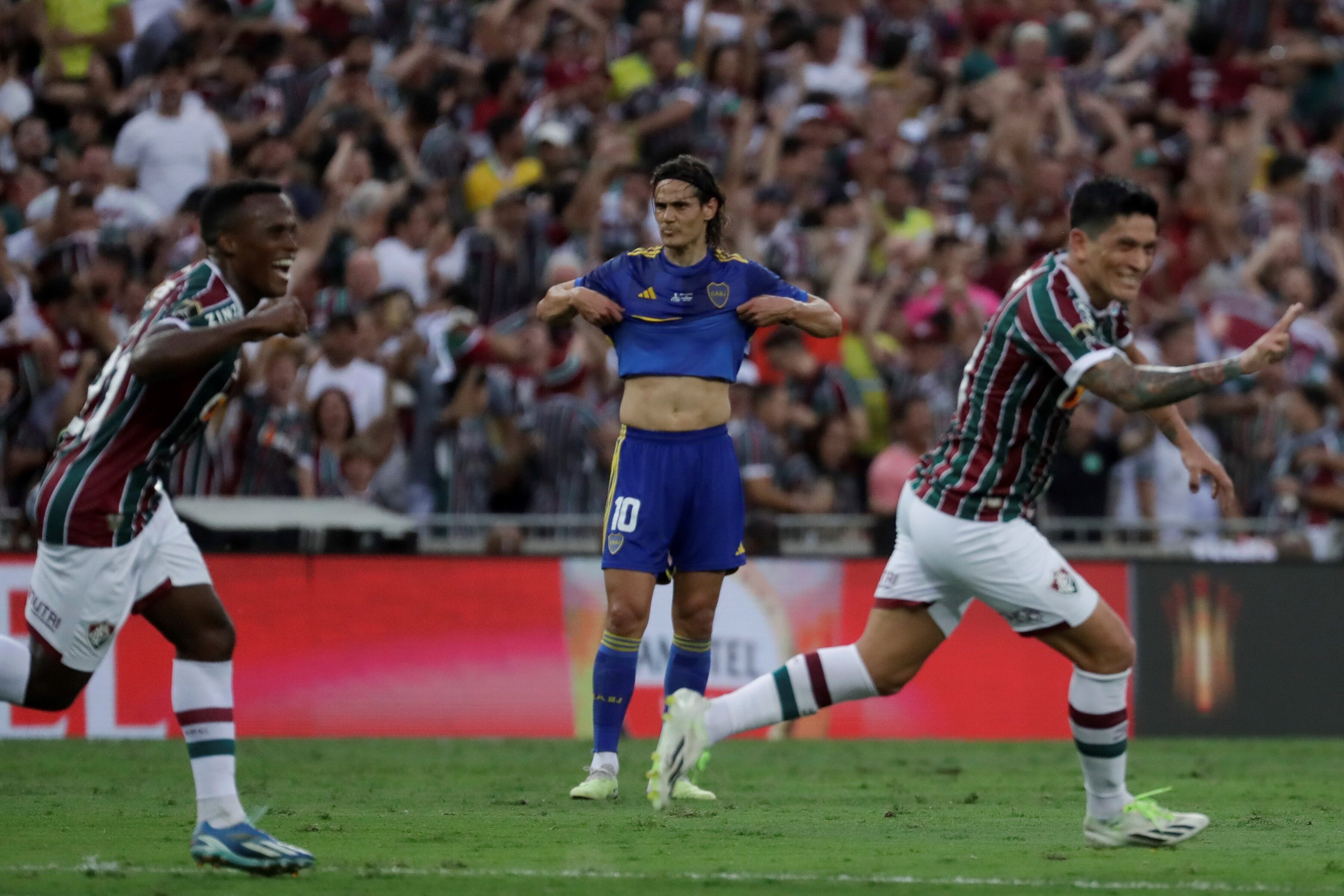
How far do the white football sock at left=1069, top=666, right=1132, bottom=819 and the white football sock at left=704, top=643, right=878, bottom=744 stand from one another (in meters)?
0.81

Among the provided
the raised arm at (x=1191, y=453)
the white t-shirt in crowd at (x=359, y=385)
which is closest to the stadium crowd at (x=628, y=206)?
the white t-shirt in crowd at (x=359, y=385)

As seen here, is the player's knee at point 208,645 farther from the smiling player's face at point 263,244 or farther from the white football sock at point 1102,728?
the white football sock at point 1102,728

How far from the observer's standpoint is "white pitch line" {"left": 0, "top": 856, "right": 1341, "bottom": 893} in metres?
6.18

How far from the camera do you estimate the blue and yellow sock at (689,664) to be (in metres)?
9.21

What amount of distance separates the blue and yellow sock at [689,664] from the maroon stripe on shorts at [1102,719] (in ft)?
8.34

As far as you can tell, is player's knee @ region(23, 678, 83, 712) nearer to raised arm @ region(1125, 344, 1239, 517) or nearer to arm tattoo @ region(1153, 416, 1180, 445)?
raised arm @ region(1125, 344, 1239, 517)

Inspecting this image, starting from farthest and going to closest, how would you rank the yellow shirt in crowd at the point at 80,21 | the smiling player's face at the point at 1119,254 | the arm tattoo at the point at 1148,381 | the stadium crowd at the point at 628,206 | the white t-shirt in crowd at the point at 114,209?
the yellow shirt in crowd at the point at 80,21
the white t-shirt in crowd at the point at 114,209
the stadium crowd at the point at 628,206
the smiling player's face at the point at 1119,254
the arm tattoo at the point at 1148,381

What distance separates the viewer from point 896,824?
8.18 metres

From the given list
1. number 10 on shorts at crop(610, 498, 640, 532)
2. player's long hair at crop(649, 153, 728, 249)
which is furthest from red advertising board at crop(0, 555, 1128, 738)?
player's long hair at crop(649, 153, 728, 249)

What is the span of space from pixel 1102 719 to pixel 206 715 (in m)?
3.34

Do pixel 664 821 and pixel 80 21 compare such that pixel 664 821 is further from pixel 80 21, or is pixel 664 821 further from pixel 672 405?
pixel 80 21

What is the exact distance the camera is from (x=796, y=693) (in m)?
7.43

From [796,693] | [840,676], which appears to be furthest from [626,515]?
[840,676]

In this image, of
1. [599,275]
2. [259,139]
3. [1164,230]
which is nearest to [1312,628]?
[1164,230]
